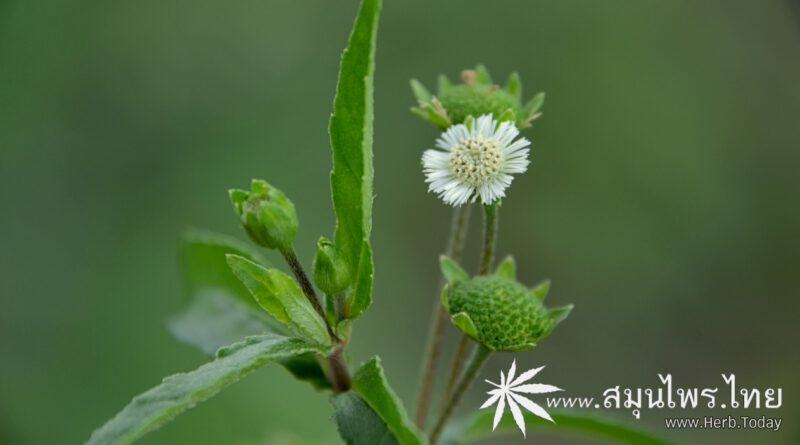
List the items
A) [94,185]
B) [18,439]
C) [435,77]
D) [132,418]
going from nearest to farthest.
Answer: [132,418] < [18,439] < [94,185] < [435,77]

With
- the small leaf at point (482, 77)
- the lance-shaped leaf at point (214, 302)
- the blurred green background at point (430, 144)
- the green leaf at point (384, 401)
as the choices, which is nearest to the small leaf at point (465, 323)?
the green leaf at point (384, 401)

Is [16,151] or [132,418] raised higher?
[16,151]

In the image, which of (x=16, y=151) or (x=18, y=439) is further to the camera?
(x=16, y=151)

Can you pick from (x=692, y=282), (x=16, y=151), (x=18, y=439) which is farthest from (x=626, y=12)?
(x=18, y=439)

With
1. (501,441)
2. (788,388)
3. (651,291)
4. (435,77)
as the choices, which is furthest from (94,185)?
(788,388)

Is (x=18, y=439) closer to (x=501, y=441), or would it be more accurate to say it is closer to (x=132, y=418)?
(x=501, y=441)

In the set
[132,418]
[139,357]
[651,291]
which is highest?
[651,291]

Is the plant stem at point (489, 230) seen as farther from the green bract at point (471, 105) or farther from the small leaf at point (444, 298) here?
the green bract at point (471, 105)

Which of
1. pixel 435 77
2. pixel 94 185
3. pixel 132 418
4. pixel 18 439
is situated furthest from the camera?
pixel 435 77
